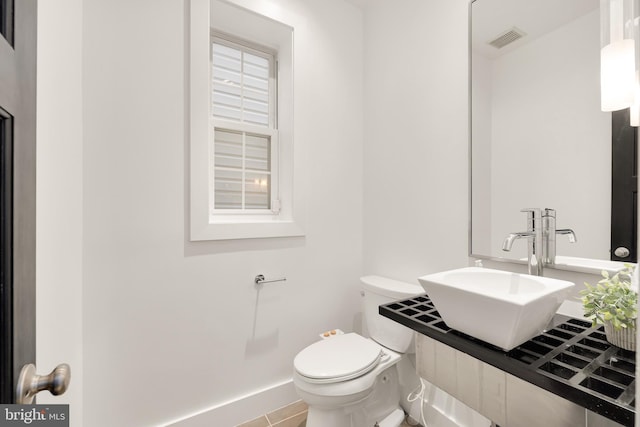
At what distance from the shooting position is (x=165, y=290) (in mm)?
1485

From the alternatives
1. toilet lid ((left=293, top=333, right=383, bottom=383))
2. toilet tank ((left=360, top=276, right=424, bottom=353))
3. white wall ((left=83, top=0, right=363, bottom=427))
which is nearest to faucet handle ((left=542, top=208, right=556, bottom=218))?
toilet tank ((left=360, top=276, right=424, bottom=353))

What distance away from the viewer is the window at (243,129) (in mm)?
1836

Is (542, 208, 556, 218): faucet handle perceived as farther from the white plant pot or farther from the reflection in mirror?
the white plant pot

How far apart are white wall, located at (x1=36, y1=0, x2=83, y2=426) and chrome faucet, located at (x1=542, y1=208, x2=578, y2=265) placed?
1.62 m

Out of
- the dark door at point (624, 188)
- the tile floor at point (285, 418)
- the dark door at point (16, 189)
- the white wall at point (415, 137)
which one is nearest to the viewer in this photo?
the dark door at point (16, 189)

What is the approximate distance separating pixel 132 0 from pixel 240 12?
1.79 ft

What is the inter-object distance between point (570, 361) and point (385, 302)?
3.24 feet

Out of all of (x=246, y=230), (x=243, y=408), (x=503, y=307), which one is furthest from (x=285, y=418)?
(x=503, y=307)

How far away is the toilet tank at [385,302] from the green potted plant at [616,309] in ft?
2.67

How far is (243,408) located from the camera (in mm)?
1665

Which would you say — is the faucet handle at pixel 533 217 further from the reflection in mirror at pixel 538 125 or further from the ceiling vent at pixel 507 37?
the ceiling vent at pixel 507 37

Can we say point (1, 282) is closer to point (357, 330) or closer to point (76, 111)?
point (76, 111)

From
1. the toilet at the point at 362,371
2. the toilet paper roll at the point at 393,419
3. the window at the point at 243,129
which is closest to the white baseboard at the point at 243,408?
the toilet at the point at 362,371

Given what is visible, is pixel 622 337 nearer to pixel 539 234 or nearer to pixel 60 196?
pixel 539 234
